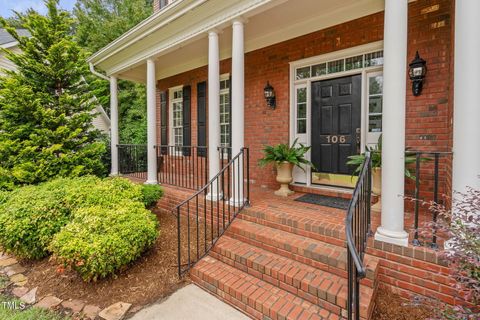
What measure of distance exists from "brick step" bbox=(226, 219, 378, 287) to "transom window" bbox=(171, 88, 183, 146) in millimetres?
4721

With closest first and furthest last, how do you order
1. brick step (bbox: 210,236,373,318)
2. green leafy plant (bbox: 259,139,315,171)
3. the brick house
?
brick step (bbox: 210,236,373,318) → the brick house → green leafy plant (bbox: 259,139,315,171)

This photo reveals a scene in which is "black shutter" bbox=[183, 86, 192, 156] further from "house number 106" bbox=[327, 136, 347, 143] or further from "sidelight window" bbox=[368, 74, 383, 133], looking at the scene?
"sidelight window" bbox=[368, 74, 383, 133]

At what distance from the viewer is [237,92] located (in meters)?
3.84

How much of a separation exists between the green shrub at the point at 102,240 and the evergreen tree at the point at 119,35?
1019 centimetres

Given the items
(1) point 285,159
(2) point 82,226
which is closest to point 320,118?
(1) point 285,159

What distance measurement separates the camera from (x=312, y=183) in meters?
4.70

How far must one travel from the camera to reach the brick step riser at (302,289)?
2.13m

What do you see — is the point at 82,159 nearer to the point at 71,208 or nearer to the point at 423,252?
the point at 71,208

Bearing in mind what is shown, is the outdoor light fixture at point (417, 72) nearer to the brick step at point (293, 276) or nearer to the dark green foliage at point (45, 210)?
the brick step at point (293, 276)

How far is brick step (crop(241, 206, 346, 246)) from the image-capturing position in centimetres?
282

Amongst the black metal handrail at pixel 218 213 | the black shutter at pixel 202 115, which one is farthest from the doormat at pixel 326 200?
the black shutter at pixel 202 115

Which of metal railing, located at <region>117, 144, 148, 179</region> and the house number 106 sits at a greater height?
the house number 106

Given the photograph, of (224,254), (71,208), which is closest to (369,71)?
(224,254)

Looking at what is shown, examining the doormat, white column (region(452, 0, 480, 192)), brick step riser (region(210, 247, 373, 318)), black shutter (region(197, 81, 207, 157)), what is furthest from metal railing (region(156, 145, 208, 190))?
white column (region(452, 0, 480, 192))
